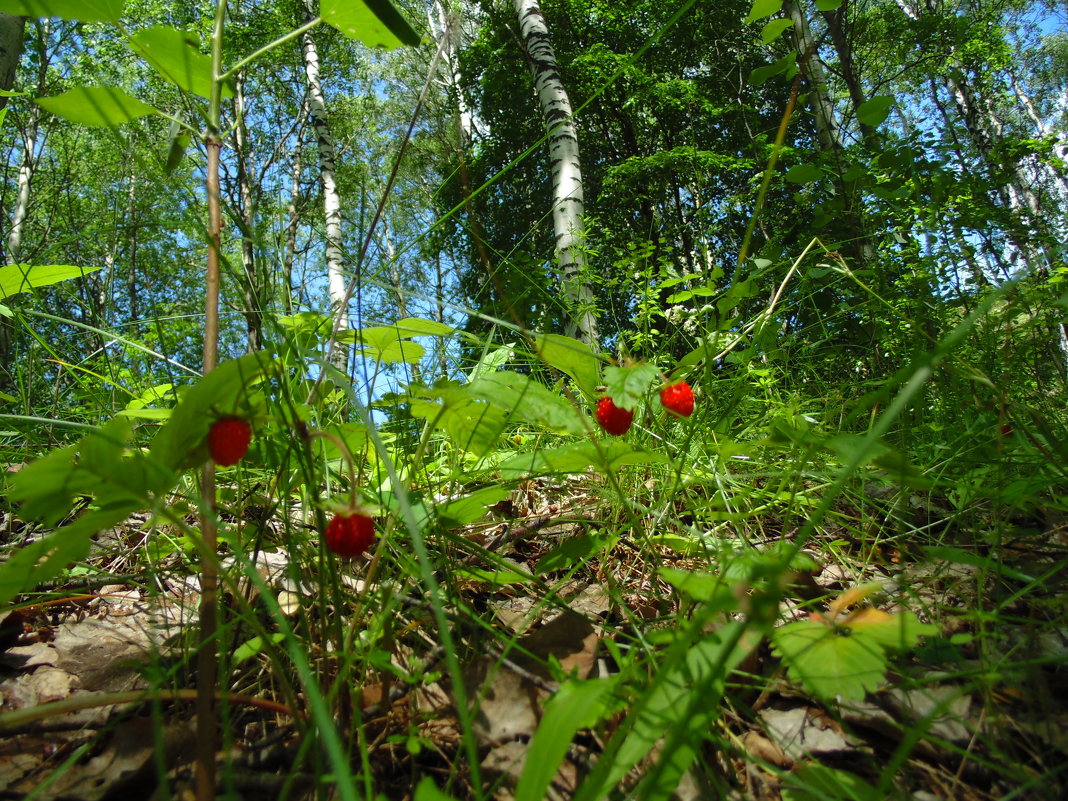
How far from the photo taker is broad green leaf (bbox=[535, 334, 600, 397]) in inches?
31.3

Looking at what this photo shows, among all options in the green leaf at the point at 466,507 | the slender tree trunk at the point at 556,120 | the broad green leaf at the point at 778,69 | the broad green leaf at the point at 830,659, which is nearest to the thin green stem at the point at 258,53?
the green leaf at the point at 466,507

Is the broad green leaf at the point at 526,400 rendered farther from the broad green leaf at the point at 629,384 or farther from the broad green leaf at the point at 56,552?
the broad green leaf at the point at 56,552

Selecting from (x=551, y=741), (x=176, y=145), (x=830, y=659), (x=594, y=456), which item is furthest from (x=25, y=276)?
(x=830, y=659)

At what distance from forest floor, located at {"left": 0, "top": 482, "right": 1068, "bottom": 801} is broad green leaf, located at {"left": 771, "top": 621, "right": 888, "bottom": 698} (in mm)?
26

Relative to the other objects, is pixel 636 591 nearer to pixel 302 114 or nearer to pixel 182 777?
pixel 182 777

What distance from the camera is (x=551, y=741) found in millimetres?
418

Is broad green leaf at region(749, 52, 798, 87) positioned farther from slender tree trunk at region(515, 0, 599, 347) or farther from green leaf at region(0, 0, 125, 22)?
slender tree trunk at region(515, 0, 599, 347)

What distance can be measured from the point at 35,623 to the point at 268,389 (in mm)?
716

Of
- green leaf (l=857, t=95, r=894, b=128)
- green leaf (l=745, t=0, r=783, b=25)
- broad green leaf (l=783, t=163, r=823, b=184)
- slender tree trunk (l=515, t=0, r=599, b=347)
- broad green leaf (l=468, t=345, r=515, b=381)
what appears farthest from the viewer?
slender tree trunk (l=515, t=0, r=599, b=347)

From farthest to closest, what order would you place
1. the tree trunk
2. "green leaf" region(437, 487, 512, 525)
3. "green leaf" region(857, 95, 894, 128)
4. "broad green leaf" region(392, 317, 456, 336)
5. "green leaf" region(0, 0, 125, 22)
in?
1. the tree trunk
2. "green leaf" region(857, 95, 894, 128)
3. "broad green leaf" region(392, 317, 456, 336)
4. "green leaf" region(437, 487, 512, 525)
5. "green leaf" region(0, 0, 125, 22)

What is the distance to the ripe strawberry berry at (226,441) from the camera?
523 millimetres

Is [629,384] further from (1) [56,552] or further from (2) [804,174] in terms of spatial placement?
(2) [804,174]

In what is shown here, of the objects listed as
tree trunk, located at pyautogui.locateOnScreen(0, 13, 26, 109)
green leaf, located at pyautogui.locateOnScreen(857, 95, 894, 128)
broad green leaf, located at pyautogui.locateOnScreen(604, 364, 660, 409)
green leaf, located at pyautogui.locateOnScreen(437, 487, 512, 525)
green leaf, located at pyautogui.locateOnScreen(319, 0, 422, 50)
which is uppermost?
tree trunk, located at pyautogui.locateOnScreen(0, 13, 26, 109)

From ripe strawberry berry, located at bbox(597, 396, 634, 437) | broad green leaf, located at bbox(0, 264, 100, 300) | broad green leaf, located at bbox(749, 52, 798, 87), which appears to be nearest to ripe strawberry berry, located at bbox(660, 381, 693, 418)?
ripe strawberry berry, located at bbox(597, 396, 634, 437)
